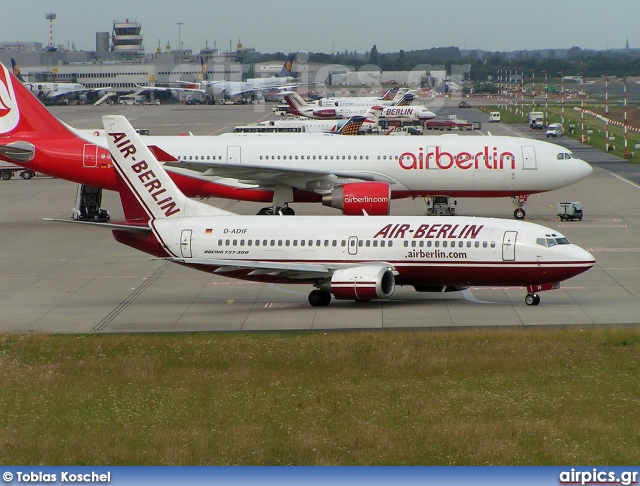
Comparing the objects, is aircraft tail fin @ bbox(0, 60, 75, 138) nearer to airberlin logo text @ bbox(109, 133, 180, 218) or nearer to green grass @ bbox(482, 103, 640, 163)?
airberlin logo text @ bbox(109, 133, 180, 218)

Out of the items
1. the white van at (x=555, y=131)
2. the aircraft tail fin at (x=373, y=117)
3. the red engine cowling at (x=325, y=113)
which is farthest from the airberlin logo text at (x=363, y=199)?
the red engine cowling at (x=325, y=113)

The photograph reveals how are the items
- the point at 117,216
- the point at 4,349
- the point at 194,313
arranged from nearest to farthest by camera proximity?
the point at 4,349 → the point at 194,313 → the point at 117,216

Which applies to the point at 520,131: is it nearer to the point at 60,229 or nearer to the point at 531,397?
the point at 60,229

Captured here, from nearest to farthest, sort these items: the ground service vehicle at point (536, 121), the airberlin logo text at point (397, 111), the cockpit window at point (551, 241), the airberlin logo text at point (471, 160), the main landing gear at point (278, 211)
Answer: the cockpit window at point (551, 241) < the airberlin logo text at point (471, 160) < the main landing gear at point (278, 211) < the ground service vehicle at point (536, 121) < the airberlin logo text at point (397, 111)

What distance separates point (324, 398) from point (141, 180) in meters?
18.7

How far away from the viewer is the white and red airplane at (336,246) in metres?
38.9

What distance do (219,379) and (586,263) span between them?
16.7 m

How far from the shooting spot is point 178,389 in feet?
90.7

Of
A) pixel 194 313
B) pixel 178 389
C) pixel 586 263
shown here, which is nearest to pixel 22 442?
pixel 178 389

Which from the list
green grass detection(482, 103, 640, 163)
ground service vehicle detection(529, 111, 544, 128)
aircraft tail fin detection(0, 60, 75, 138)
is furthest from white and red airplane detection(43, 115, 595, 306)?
ground service vehicle detection(529, 111, 544, 128)

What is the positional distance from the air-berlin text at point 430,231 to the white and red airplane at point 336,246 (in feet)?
0.13

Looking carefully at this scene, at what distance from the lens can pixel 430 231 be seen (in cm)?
3988

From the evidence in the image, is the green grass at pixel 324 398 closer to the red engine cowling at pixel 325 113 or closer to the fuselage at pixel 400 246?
the fuselage at pixel 400 246

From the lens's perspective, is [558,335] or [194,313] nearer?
[558,335]
